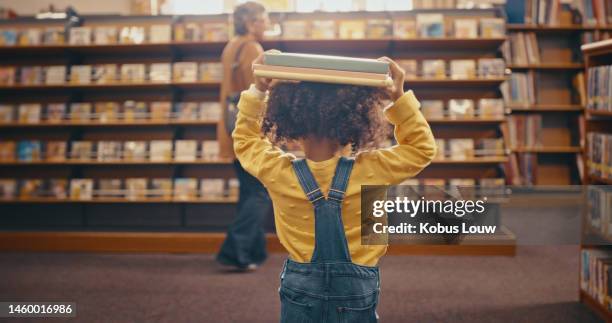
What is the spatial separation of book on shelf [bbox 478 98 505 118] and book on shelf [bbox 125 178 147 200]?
2630 millimetres

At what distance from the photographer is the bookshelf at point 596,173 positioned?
2625 mm

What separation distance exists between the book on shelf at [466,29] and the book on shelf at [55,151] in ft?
10.5

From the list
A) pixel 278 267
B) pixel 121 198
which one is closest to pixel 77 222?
pixel 121 198

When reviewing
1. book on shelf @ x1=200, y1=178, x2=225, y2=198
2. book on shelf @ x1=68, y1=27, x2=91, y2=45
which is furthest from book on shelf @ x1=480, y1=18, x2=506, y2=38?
book on shelf @ x1=68, y1=27, x2=91, y2=45

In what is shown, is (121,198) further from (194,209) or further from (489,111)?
(489,111)

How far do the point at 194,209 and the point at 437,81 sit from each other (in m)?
2.19

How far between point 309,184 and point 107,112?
12.1 ft

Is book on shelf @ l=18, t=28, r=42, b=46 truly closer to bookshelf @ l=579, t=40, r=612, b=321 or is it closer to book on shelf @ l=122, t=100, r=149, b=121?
book on shelf @ l=122, t=100, r=149, b=121

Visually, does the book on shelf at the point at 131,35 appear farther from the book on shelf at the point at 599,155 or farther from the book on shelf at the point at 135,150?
the book on shelf at the point at 599,155

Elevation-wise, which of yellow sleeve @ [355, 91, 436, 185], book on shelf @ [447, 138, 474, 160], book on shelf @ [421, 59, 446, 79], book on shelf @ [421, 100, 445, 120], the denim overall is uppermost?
book on shelf @ [421, 59, 446, 79]

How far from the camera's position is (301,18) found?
474 cm

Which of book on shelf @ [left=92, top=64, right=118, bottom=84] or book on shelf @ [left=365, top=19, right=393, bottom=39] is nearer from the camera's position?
book on shelf @ [left=365, top=19, right=393, bottom=39]

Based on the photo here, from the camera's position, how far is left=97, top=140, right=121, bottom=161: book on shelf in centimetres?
454

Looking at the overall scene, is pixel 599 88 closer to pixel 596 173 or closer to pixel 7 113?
pixel 596 173
